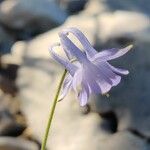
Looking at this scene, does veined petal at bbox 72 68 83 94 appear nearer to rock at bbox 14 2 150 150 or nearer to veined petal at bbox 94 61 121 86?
veined petal at bbox 94 61 121 86

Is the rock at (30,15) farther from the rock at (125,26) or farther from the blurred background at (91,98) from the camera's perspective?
the rock at (125,26)

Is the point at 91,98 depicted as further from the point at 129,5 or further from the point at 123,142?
the point at 129,5

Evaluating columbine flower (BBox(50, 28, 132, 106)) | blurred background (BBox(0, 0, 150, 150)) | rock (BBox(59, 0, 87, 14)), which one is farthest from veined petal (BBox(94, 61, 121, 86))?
rock (BBox(59, 0, 87, 14))

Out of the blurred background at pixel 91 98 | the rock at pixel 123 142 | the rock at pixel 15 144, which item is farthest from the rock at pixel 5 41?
the rock at pixel 123 142

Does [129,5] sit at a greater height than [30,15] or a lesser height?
greater

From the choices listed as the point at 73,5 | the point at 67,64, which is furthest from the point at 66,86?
the point at 73,5

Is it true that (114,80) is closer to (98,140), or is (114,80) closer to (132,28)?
(98,140)
